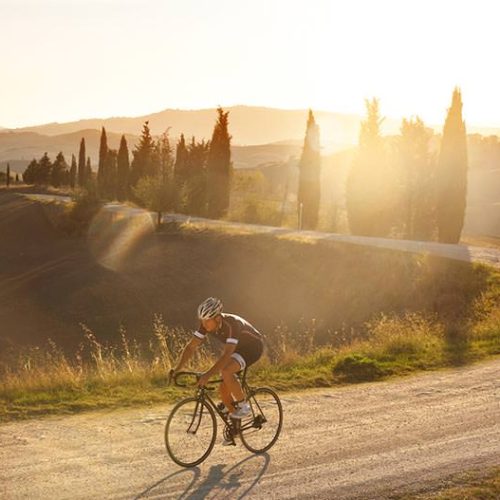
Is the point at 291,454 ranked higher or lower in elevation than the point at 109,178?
lower

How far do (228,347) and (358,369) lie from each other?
5.80m

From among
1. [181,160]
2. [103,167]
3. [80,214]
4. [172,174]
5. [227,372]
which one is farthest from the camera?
[103,167]

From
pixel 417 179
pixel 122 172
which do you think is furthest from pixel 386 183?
pixel 122 172

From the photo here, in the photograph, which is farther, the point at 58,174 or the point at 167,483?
the point at 58,174

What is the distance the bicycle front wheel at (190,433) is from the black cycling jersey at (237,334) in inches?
32.6

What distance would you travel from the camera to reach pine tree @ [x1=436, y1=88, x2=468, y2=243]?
41.4 meters

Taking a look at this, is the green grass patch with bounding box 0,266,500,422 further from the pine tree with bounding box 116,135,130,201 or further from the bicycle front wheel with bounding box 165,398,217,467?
the pine tree with bounding box 116,135,130,201

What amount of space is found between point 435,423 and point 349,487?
9.04 ft

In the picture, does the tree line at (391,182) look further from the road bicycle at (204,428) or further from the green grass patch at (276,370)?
the road bicycle at (204,428)

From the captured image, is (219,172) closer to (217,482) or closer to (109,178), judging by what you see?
(109,178)

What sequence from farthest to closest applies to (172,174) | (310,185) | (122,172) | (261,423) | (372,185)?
(122,172) → (172,174) → (310,185) → (372,185) → (261,423)

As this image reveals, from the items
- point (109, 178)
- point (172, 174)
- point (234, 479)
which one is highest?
point (109, 178)

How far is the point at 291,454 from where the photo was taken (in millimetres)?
8672

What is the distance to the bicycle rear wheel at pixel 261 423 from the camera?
29.0 feet
